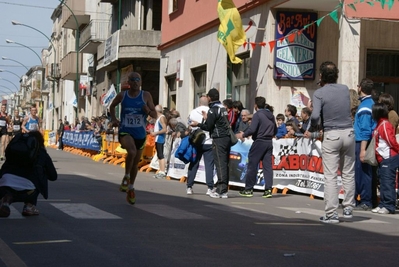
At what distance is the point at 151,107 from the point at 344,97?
3.51 m

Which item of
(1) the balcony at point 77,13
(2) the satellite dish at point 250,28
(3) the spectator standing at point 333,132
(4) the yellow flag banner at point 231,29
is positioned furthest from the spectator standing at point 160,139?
(1) the balcony at point 77,13

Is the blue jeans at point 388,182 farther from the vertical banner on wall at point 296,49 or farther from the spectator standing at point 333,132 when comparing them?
the vertical banner on wall at point 296,49

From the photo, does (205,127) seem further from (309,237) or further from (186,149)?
(309,237)

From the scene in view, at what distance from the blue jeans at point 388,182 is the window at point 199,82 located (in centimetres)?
1610

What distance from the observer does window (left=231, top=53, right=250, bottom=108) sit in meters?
24.8

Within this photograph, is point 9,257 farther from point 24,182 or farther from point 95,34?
point 95,34

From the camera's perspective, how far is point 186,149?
52.3ft

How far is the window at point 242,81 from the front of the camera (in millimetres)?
24834

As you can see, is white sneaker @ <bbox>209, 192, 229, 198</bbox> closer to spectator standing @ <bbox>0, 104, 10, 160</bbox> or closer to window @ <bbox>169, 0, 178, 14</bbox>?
spectator standing @ <bbox>0, 104, 10, 160</bbox>

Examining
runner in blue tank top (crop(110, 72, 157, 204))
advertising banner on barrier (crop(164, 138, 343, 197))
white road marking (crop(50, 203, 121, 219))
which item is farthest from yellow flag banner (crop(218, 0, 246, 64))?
white road marking (crop(50, 203, 121, 219))

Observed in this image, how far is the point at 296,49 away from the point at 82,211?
12.1 meters

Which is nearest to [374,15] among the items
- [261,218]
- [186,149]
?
[186,149]

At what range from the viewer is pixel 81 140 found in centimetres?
4084

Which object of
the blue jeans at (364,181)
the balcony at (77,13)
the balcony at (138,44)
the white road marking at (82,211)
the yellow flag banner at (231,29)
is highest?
the balcony at (77,13)
